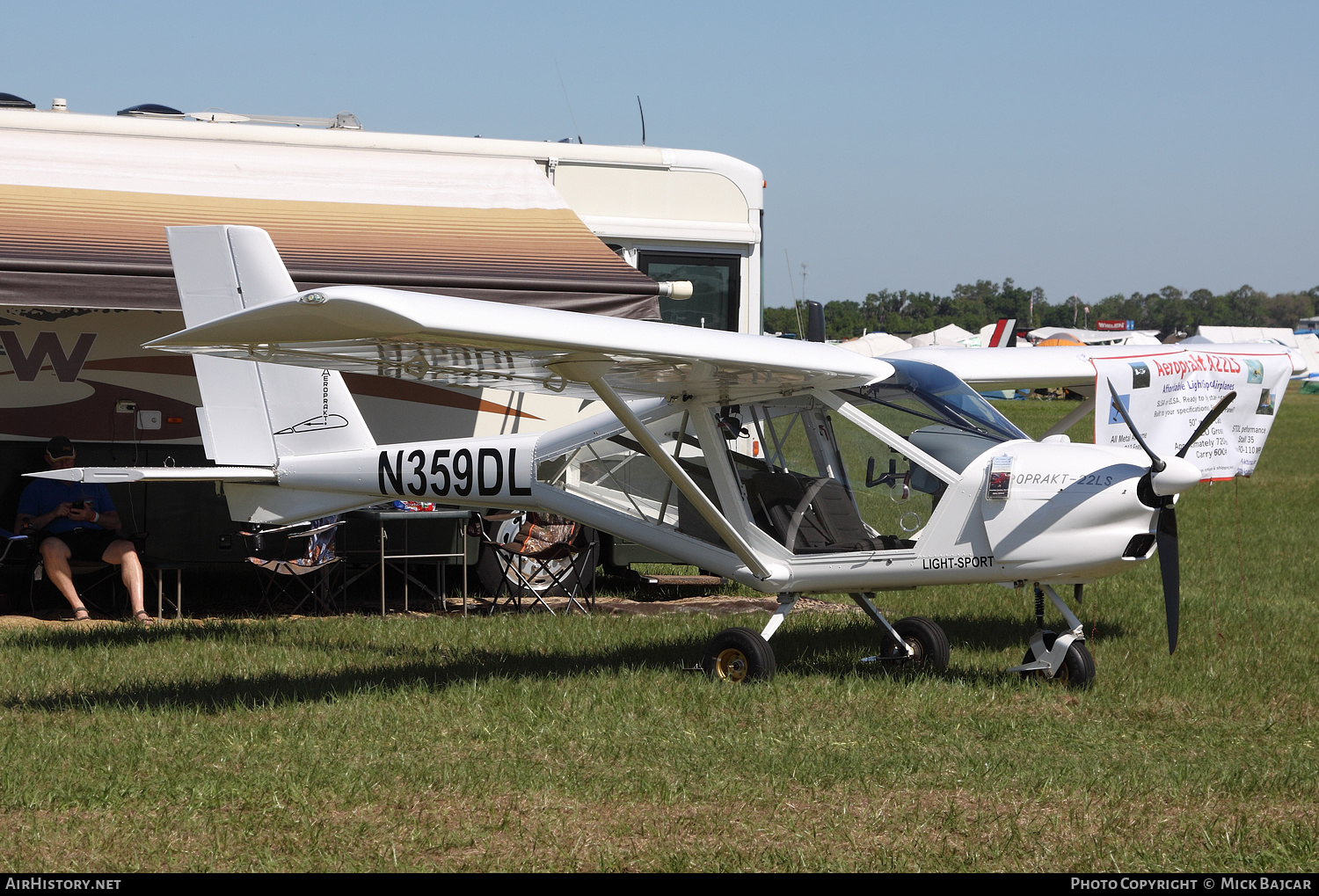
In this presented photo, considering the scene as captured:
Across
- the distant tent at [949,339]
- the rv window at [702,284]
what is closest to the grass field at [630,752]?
the rv window at [702,284]

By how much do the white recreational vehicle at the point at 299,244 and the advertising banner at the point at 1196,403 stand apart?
3019mm

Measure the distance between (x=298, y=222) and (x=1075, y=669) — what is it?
18.5ft

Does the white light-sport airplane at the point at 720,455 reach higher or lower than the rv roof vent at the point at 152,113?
lower

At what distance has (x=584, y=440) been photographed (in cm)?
709

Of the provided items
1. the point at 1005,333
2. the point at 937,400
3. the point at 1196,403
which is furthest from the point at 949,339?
the point at 937,400

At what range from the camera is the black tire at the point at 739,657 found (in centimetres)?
650

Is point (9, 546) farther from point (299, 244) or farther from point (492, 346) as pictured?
point (492, 346)

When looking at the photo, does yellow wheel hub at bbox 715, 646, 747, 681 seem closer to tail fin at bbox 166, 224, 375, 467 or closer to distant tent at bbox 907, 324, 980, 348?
tail fin at bbox 166, 224, 375, 467

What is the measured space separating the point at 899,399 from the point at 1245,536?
920cm

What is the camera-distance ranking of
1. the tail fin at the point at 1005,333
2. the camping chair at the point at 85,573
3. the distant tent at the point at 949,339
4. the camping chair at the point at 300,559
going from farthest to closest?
1. the distant tent at the point at 949,339
2. the tail fin at the point at 1005,333
3. the camping chair at the point at 300,559
4. the camping chair at the point at 85,573

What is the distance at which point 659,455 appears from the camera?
20.8 feet

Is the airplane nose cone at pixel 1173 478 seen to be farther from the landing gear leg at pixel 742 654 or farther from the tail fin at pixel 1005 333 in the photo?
the tail fin at pixel 1005 333

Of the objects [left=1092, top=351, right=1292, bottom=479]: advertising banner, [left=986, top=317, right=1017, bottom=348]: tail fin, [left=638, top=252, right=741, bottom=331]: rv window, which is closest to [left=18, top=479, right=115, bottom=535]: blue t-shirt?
[left=638, top=252, right=741, bottom=331]: rv window

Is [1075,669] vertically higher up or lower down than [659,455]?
lower down
